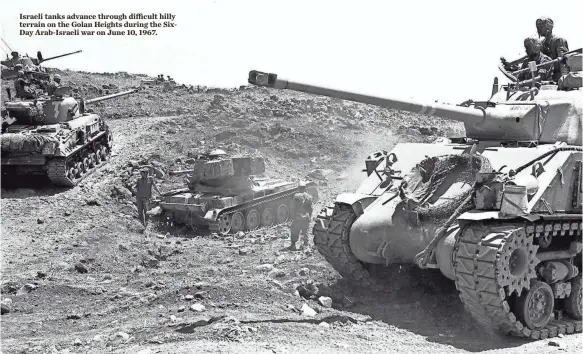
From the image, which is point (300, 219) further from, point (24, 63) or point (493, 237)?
point (24, 63)

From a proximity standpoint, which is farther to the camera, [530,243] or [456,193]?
[456,193]

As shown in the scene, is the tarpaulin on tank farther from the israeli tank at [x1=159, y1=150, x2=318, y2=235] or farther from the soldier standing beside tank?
the israeli tank at [x1=159, y1=150, x2=318, y2=235]

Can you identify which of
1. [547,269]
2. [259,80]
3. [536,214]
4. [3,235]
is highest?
[259,80]

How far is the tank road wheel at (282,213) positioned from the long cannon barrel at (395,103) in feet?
28.2

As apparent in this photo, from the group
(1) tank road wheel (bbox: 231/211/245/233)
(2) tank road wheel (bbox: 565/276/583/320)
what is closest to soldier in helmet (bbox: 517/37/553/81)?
(2) tank road wheel (bbox: 565/276/583/320)

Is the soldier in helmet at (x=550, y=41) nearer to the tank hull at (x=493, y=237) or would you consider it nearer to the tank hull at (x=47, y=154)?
the tank hull at (x=493, y=237)

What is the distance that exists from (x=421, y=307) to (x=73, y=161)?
41.4 ft

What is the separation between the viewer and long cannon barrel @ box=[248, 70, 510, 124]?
729 cm

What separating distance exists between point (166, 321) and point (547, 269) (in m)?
4.72

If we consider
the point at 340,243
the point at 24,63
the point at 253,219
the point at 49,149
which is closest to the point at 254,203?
the point at 253,219

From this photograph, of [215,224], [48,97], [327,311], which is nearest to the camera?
[327,311]

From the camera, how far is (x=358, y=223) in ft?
30.7

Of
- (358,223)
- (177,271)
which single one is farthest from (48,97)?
(358,223)

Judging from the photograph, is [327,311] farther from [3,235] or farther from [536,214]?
[3,235]
